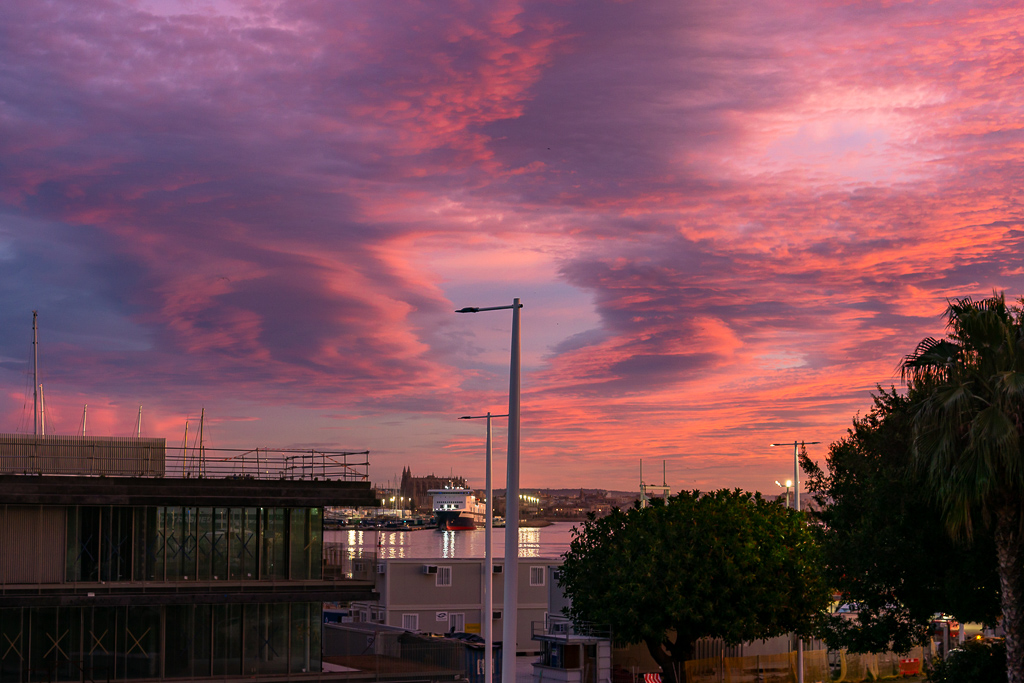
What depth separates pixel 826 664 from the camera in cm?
6575

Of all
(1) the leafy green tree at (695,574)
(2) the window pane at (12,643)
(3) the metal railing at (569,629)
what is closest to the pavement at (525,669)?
(3) the metal railing at (569,629)

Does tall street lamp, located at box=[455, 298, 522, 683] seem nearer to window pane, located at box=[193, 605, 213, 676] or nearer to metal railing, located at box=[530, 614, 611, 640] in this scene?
window pane, located at box=[193, 605, 213, 676]

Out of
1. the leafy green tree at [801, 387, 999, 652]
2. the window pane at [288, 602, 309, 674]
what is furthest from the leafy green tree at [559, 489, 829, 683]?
the window pane at [288, 602, 309, 674]

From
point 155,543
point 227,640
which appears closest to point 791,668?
point 227,640

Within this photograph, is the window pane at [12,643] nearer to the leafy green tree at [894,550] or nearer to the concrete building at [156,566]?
the concrete building at [156,566]

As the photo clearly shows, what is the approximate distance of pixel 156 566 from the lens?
42719 mm

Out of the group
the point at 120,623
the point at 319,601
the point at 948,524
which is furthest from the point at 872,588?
the point at 120,623

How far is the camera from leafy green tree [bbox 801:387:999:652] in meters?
35.7

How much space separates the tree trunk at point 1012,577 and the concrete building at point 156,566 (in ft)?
79.1

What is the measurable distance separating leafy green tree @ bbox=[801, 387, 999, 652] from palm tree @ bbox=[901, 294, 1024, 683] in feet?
5.01

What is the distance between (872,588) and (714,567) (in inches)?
677

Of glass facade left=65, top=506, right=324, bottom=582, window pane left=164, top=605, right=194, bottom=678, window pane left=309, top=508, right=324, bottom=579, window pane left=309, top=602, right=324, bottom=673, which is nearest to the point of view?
Answer: window pane left=164, top=605, right=194, bottom=678

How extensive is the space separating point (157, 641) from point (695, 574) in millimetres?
25497

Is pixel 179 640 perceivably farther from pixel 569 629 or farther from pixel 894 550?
pixel 894 550
